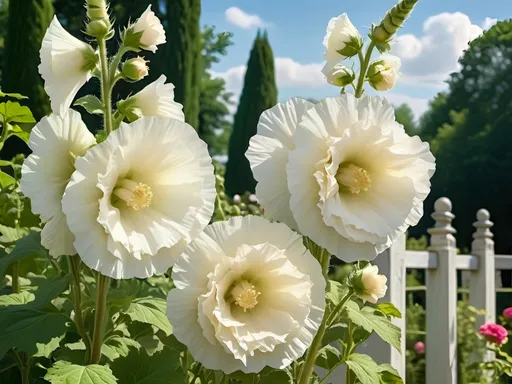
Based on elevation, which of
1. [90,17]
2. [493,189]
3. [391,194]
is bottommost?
[391,194]

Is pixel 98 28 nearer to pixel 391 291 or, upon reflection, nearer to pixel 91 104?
pixel 91 104

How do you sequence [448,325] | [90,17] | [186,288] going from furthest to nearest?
[448,325] < [90,17] < [186,288]

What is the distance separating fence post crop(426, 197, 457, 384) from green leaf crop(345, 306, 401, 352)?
8.35 ft

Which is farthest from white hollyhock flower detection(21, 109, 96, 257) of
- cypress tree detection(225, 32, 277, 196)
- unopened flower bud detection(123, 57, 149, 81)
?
cypress tree detection(225, 32, 277, 196)

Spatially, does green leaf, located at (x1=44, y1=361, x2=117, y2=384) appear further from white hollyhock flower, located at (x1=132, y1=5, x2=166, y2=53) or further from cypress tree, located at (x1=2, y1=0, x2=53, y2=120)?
cypress tree, located at (x1=2, y1=0, x2=53, y2=120)

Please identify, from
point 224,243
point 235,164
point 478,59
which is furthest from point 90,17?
point 478,59

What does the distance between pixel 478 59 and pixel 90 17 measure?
13.8 m

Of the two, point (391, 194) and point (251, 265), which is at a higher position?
point (391, 194)

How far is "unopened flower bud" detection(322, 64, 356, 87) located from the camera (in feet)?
2.78

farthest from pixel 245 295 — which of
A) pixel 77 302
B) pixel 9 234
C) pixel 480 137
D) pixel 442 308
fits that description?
pixel 480 137

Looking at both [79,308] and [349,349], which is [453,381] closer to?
[349,349]

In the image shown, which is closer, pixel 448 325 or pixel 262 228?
pixel 262 228

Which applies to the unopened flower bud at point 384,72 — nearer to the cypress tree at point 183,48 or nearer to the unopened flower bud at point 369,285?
the unopened flower bud at point 369,285

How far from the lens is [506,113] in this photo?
13.2 m
